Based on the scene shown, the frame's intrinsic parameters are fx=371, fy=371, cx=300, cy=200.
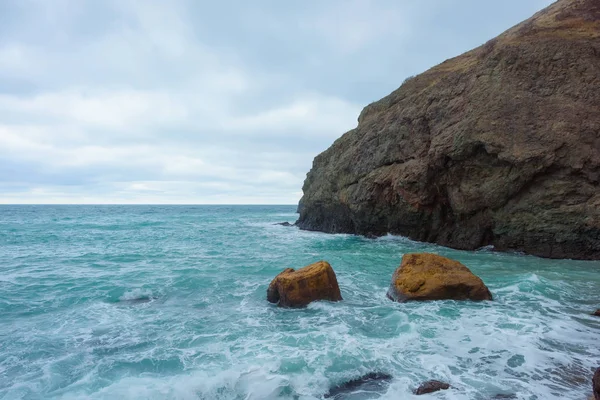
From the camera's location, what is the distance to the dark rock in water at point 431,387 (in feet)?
17.4

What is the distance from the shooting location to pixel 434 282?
9.68 meters

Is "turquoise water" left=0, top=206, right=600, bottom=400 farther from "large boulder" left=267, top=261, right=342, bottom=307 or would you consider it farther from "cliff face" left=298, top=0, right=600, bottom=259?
"cliff face" left=298, top=0, right=600, bottom=259

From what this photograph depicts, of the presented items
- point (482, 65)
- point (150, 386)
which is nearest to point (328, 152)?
point (482, 65)

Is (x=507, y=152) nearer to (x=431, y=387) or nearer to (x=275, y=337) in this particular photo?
(x=275, y=337)

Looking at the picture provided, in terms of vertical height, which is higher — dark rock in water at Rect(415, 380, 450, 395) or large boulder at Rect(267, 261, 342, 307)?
large boulder at Rect(267, 261, 342, 307)

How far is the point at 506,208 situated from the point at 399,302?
35.4ft

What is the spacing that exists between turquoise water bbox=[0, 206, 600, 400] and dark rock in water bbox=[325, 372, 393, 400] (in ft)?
0.45

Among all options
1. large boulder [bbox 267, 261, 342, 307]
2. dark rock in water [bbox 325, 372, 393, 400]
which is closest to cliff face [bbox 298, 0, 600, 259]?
large boulder [bbox 267, 261, 342, 307]

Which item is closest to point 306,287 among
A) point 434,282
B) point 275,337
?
point 275,337

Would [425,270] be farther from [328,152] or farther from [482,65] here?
[328,152]

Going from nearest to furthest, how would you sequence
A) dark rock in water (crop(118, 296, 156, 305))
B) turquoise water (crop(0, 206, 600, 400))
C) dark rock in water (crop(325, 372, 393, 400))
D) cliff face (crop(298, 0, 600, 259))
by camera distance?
dark rock in water (crop(325, 372, 393, 400)) → turquoise water (crop(0, 206, 600, 400)) → dark rock in water (crop(118, 296, 156, 305)) → cliff face (crop(298, 0, 600, 259))

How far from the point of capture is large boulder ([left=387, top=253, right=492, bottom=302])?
956cm

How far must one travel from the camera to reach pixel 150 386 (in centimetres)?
593

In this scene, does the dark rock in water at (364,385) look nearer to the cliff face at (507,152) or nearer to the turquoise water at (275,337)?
the turquoise water at (275,337)
